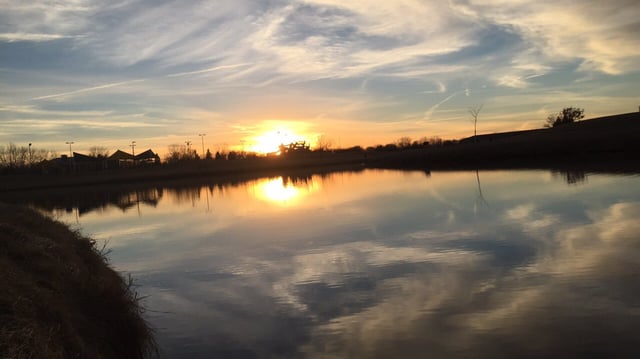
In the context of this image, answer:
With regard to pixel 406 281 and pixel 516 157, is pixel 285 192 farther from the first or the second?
pixel 516 157

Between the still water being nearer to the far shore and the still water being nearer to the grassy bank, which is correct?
the grassy bank

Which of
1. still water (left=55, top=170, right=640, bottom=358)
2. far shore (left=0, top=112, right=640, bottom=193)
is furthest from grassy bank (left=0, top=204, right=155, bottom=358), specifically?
far shore (left=0, top=112, right=640, bottom=193)

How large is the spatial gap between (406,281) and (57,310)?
9751mm

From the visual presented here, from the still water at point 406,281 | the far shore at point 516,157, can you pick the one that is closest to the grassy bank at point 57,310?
the still water at point 406,281

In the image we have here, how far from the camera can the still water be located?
1109 cm

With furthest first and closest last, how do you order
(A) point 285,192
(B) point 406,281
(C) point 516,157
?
(C) point 516,157 → (A) point 285,192 → (B) point 406,281

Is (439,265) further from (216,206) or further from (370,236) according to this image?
(216,206)

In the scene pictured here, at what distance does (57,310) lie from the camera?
9.32 meters

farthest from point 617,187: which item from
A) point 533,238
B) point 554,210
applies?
point 533,238

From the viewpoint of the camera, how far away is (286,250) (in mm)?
22531

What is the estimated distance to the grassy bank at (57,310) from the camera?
7696 mm

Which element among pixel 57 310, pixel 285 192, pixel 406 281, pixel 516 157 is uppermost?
pixel 516 157

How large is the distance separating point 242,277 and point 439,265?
6887 millimetres

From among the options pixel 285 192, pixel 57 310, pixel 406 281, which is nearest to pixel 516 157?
pixel 285 192
